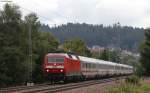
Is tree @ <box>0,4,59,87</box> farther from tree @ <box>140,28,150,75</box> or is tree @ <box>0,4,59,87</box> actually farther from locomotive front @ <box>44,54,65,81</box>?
tree @ <box>140,28,150,75</box>

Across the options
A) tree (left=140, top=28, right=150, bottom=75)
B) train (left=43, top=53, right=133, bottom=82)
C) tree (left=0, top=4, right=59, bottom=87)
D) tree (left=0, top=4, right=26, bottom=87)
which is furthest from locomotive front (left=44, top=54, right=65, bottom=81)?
tree (left=140, top=28, right=150, bottom=75)

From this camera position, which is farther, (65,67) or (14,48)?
(14,48)

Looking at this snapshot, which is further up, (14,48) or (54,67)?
(14,48)

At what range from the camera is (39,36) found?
70875 mm

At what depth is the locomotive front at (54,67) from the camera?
5078 cm

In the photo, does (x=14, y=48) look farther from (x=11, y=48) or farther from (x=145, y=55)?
(x=145, y=55)

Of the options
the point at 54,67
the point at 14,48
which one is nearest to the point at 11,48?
the point at 14,48

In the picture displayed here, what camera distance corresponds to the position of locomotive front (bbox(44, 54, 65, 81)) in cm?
5078

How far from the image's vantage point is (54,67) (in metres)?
51.1

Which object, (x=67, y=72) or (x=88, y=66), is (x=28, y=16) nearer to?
(x=88, y=66)

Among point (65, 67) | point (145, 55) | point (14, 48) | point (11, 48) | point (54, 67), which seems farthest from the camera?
point (145, 55)

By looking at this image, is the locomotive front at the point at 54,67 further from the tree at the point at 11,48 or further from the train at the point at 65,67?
the tree at the point at 11,48

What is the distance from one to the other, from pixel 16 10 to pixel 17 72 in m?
7.64

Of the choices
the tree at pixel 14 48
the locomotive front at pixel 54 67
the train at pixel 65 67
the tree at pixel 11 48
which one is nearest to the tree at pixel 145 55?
the train at pixel 65 67
